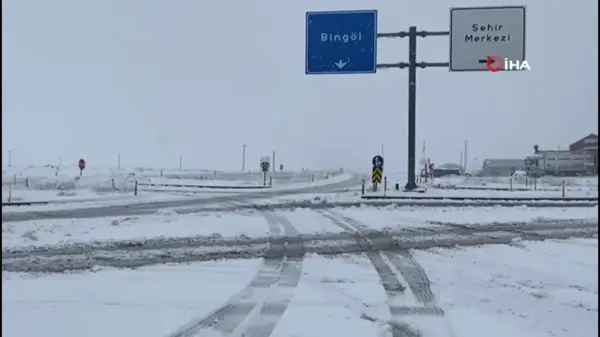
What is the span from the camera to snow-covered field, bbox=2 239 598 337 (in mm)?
5816

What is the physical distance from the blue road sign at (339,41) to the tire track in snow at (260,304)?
1582 centimetres

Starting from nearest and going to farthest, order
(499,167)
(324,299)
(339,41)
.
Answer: (324,299)
(339,41)
(499,167)

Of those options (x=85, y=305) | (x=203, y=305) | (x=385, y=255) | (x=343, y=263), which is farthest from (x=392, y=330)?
(x=385, y=255)

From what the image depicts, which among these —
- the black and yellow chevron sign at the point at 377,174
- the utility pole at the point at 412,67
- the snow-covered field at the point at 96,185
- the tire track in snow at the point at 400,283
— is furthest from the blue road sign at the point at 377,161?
the tire track in snow at the point at 400,283

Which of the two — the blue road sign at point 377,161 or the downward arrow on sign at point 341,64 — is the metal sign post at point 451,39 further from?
the blue road sign at point 377,161

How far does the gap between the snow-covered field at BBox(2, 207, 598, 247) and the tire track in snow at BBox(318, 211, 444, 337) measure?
11.6 feet

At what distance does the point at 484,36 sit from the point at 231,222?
16.0 meters

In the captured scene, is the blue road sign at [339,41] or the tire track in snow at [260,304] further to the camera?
the blue road sign at [339,41]

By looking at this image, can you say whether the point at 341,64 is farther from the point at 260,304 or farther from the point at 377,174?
the point at 260,304

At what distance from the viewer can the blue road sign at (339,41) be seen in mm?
25109

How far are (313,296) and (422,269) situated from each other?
2711 mm

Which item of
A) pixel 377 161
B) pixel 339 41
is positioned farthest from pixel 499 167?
pixel 339 41

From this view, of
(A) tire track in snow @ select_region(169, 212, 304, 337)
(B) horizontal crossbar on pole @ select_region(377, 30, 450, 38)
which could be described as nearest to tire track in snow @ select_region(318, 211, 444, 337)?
(A) tire track in snow @ select_region(169, 212, 304, 337)

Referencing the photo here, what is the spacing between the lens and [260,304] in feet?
22.4
